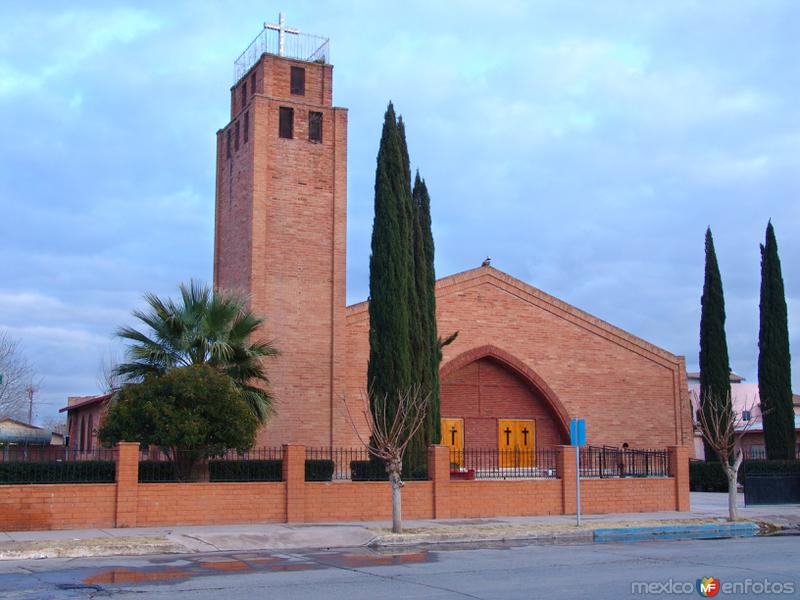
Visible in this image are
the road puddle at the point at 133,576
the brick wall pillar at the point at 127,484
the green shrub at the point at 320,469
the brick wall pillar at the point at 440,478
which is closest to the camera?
the road puddle at the point at 133,576

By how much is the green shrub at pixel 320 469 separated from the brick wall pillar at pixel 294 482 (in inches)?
131

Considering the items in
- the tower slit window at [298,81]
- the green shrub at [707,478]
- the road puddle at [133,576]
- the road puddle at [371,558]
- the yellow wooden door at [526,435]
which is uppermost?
the tower slit window at [298,81]

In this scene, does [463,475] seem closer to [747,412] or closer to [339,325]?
[339,325]

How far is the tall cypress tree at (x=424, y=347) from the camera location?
2495 centimetres

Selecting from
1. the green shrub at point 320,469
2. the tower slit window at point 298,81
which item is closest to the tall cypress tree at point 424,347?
the green shrub at point 320,469

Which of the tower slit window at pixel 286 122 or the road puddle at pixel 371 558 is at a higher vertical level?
the tower slit window at pixel 286 122

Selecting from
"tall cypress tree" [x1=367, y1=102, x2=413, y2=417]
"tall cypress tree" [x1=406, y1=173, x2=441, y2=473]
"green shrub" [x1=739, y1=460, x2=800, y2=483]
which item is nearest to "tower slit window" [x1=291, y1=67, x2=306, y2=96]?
"tall cypress tree" [x1=367, y1=102, x2=413, y2=417]

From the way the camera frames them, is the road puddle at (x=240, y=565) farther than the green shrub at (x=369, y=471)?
No

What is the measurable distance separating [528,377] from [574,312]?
141 inches

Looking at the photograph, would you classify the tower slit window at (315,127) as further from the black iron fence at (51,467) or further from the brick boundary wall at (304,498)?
the black iron fence at (51,467)

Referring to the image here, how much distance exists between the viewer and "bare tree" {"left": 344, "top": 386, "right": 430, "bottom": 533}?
787 inches

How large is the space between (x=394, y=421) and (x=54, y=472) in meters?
7.47

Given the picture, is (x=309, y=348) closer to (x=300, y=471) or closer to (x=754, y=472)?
(x=300, y=471)

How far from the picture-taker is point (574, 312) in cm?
3900
